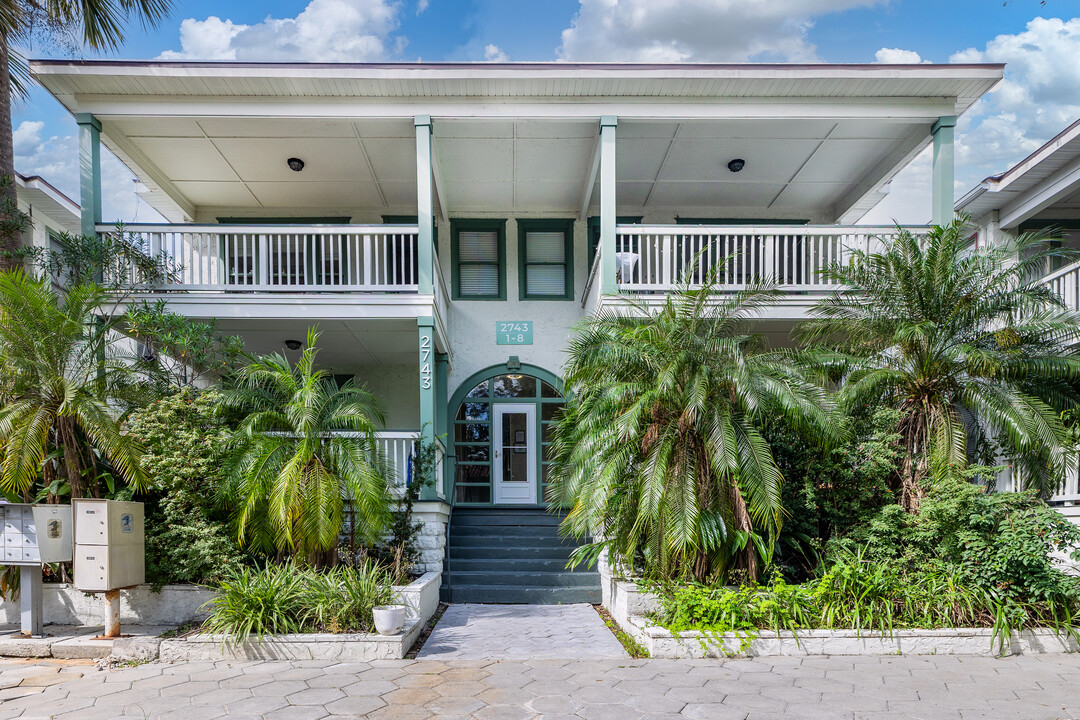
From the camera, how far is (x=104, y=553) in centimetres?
719

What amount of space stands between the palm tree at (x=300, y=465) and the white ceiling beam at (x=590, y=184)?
5.01 meters

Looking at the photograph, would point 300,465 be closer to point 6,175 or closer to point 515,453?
point 6,175

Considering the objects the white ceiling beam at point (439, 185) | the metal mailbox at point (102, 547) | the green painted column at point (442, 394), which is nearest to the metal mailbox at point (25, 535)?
the metal mailbox at point (102, 547)

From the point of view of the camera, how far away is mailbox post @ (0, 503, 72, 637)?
7.25 meters

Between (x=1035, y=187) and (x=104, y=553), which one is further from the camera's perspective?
(x=1035, y=187)

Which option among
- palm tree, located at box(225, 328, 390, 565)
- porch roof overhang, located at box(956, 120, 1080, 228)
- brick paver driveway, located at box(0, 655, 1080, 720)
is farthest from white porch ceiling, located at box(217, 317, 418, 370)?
porch roof overhang, located at box(956, 120, 1080, 228)

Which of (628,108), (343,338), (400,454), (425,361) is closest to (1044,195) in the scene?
(628,108)

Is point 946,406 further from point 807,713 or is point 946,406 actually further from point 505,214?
point 505,214

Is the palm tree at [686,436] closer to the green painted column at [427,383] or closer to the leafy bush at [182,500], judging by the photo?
the green painted column at [427,383]

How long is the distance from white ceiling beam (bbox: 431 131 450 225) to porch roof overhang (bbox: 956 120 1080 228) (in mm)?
→ 8777

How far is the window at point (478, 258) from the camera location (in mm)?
13492

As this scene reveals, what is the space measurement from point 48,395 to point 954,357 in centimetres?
959

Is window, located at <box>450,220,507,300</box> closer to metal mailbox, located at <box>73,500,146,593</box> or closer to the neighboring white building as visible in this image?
metal mailbox, located at <box>73,500,146,593</box>

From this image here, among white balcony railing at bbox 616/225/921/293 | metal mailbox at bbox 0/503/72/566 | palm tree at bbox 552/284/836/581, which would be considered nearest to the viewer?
metal mailbox at bbox 0/503/72/566
